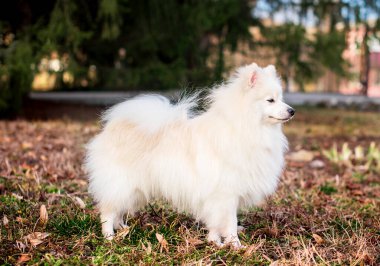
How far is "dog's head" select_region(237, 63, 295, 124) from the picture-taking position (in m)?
2.96

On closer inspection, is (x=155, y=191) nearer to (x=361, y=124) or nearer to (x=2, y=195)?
(x=2, y=195)

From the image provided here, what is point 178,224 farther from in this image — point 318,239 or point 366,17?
point 366,17

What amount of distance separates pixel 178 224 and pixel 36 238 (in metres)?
0.98

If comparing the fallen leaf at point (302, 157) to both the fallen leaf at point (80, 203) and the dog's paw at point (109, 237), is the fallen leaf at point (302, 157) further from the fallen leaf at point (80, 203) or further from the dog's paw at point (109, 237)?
the dog's paw at point (109, 237)

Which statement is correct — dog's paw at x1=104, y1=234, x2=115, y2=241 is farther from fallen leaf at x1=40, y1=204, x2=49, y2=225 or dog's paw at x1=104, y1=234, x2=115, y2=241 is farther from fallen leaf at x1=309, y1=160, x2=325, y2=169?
fallen leaf at x1=309, y1=160, x2=325, y2=169

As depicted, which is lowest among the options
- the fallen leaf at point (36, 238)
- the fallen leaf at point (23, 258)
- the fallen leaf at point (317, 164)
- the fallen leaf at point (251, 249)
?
the fallen leaf at point (317, 164)

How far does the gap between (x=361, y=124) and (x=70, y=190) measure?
7377 millimetres

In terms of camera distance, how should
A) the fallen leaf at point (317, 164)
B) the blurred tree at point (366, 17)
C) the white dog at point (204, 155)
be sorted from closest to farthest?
the white dog at point (204, 155) < the fallen leaf at point (317, 164) < the blurred tree at point (366, 17)

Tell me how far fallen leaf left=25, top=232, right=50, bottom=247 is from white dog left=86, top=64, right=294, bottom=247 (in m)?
0.41

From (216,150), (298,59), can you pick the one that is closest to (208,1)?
(298,59)

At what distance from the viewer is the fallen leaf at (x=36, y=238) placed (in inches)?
107

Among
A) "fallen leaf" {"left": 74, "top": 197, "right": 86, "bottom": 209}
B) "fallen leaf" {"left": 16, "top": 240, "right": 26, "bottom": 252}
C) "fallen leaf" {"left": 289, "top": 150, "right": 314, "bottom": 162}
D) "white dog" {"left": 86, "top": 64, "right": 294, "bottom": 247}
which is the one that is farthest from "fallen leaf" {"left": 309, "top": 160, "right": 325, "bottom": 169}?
"fallen leaf" {"left": 16, "top": 240, "right": 26, "bottom": 252}

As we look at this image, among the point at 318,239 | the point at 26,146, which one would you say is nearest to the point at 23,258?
the point at 318,239

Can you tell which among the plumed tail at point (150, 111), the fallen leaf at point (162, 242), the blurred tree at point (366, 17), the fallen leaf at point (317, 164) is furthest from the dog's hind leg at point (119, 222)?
the blurred tree at point (366, 17)
